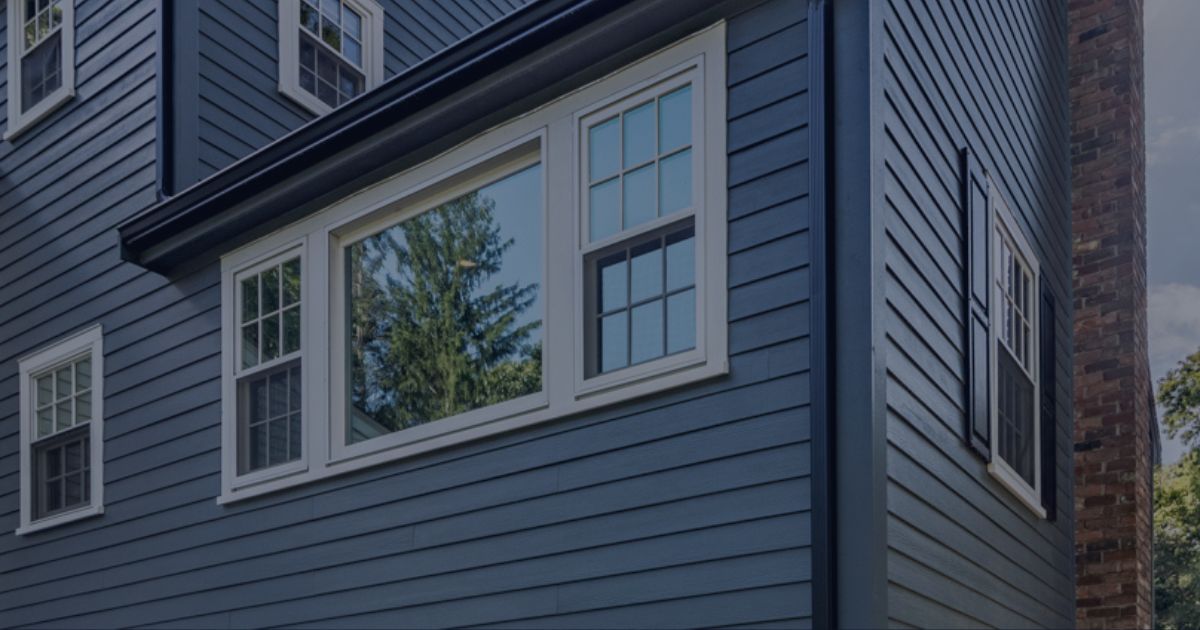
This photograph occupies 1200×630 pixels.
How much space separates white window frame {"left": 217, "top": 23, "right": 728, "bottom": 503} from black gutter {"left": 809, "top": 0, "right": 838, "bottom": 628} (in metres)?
0.45

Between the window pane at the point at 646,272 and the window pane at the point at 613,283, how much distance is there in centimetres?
4

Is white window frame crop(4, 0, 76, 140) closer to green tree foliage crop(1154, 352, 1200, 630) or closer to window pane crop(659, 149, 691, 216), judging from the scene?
window pane crop(659, 149, 691, 216)

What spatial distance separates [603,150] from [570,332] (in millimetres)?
851

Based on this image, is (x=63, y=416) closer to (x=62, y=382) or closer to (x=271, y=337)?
(x=62, y=382)

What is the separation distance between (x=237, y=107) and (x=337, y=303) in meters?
2.84

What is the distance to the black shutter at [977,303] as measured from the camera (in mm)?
5531

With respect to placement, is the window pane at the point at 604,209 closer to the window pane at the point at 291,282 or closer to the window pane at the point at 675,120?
the window pane at the point at 675,120

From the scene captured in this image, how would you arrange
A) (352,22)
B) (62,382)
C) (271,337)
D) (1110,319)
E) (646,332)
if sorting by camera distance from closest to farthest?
(646,332), (271,337), (1110,319), (62,382), (352,22)

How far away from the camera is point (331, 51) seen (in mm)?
9984

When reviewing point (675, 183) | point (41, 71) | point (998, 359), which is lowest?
point (998, 359)

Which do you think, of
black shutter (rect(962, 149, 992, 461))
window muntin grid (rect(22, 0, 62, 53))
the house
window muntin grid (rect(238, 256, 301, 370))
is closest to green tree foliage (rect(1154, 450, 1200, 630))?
Result: the house

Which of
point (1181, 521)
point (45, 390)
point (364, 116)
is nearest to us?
point (364, 116)

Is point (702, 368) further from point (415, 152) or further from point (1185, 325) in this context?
point (1185, 325)

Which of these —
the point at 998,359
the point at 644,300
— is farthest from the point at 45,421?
the point at 998,359
